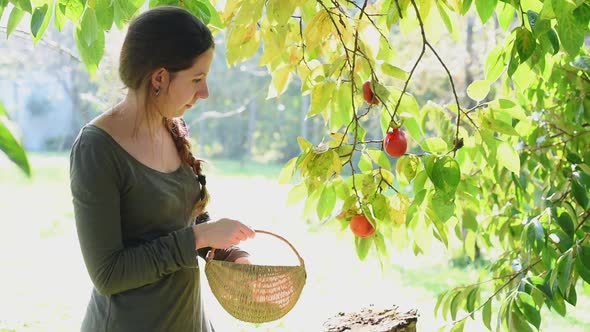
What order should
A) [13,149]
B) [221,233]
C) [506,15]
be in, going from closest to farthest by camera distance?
[13,149], [221,233], [506,15]

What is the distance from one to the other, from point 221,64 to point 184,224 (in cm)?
1140

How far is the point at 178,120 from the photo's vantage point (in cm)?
153

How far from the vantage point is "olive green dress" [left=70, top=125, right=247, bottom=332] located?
126cm

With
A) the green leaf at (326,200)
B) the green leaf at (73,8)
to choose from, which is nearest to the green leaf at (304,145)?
the green leaf at (326,200)

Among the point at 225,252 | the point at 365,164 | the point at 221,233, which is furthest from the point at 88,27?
the point at 365,164

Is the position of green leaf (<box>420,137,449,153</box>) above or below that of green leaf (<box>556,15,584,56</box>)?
below

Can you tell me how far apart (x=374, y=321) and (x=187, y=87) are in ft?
2.13

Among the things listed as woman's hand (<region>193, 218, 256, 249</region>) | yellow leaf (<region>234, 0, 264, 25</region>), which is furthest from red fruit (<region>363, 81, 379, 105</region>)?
woman's hand (<region>193, 218, 256, 249</region>)

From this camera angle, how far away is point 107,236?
1.26 m

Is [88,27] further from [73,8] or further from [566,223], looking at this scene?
[566,223]

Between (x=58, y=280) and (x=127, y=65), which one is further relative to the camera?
(x=58, y=280)

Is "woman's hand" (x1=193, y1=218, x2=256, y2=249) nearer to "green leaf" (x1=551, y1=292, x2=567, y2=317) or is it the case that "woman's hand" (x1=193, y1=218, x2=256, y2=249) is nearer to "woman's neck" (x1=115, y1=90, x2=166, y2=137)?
"woman's neck" (x1=115, y1=90, x2=166, y2=137)

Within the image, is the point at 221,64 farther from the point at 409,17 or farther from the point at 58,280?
the point at 409,17

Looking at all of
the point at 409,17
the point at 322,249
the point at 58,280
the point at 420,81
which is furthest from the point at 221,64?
the point at 409,17
